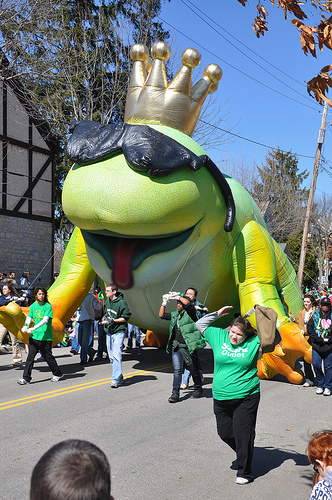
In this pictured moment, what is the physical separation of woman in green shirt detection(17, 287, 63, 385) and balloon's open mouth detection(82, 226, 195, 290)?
1331 millimetres

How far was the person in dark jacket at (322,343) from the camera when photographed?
25.0ft

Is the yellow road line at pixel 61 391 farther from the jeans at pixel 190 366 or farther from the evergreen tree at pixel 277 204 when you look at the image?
the evergreen tree at pixel 277 204

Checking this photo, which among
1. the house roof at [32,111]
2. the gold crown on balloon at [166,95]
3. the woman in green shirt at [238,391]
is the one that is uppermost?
the house roof at [32,111]

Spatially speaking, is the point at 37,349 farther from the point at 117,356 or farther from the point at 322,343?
the point at 322,343

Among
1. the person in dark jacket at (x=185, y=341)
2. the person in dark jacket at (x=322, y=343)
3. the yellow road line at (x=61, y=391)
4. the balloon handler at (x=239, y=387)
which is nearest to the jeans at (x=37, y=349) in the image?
the yellow road line at (x=61, y=391)

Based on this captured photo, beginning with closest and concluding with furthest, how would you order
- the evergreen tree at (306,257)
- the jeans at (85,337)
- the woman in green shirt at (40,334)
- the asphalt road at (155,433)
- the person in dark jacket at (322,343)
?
the asphalt road at (155,433) < the person in dark jacket at (322,343) < the woman in green shirt at (40,334) < the jeans at (85,337) < the evergreen tree at (306,257)

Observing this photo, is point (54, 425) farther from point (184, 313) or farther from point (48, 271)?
point (48, 271)

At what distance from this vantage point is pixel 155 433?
18.0 ft

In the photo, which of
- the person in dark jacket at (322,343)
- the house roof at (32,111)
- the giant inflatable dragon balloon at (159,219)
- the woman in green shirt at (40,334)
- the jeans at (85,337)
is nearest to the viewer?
the giant inflatable dragon balloon at (159,219)

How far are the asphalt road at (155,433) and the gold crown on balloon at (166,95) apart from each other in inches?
181

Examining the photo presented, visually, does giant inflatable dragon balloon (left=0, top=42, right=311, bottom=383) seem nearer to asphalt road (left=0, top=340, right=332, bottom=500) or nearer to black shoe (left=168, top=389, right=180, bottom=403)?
asphalt road (left=0, top=340, right=332, bottom=500)

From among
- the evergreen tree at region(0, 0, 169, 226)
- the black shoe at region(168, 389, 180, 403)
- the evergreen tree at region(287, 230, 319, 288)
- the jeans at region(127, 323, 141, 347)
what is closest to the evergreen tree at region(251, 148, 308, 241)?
the evergreen tree at region(287, 230, 319, 288)

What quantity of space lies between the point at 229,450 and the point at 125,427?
1.29m

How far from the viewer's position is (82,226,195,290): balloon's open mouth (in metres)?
7.69
